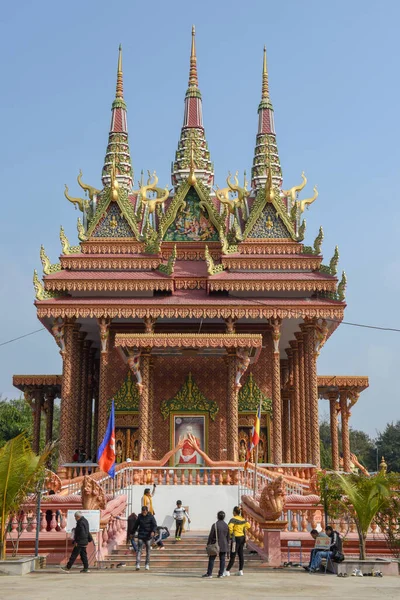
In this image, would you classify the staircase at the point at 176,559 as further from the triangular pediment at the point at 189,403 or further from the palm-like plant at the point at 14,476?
the triangular pediment at the point at 189,403

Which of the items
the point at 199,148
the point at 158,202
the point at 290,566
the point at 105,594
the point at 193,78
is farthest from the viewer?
the point at 193,78

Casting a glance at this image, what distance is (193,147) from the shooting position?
110ft

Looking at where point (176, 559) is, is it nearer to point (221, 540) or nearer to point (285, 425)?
point (221, 540)

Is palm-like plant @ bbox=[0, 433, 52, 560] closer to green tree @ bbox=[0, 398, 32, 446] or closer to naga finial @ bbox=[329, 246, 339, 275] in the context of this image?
naga finial @ bbox=[329, 246, 339, 275]

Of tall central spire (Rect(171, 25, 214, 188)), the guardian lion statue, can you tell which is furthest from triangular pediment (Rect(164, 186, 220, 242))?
the guardian lion statue

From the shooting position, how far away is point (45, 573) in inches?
551

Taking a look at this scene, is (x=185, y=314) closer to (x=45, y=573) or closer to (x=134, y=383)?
(x=134, y=383)

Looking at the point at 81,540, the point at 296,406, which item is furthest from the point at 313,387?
the point at 81,540

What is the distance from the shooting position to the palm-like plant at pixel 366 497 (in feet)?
48.7

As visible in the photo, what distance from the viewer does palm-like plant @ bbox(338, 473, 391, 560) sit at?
14.8m

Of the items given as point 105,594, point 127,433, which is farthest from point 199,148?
point 105,594

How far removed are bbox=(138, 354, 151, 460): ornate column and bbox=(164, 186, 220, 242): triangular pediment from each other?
639 centimetres

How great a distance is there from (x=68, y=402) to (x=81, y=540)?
1274cm

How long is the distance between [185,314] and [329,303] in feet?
15.4
